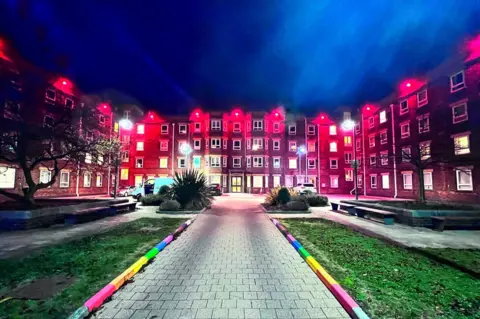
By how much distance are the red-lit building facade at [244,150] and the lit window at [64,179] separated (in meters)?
12.6

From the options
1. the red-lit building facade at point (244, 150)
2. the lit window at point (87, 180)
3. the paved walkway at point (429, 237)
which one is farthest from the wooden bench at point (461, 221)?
the lit window at point (87, 180)

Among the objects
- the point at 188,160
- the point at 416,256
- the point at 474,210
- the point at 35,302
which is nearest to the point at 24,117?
the point at 35,302

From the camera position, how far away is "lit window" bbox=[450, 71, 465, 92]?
22.4m

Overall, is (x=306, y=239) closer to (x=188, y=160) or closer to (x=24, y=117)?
(x=24, y=117)

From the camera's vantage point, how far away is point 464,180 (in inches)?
880

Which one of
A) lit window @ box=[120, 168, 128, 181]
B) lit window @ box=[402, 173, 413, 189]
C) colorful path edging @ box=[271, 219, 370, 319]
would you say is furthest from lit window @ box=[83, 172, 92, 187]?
lit window @ box=[402, 173, 413, 189]

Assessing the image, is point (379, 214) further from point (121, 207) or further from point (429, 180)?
point (429, 180)

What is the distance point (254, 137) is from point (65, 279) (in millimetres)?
38012

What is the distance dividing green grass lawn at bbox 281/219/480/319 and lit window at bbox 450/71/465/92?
22402 millimetres

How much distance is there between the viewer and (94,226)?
10.8 m

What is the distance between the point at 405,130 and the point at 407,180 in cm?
591

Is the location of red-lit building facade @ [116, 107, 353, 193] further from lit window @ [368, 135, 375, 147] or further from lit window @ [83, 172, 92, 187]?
lit window @ [83, 172, 92, 187]

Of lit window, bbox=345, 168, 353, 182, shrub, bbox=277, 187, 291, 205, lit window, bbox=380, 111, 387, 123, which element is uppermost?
lit window, bbox=380, 111, 387, 123

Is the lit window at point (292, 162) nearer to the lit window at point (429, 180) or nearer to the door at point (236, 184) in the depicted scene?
the door at point (236, 184)
